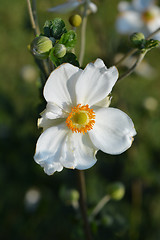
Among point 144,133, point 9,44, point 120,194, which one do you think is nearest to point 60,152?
point 120,194

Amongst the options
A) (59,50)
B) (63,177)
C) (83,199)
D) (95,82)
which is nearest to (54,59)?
(59,50)

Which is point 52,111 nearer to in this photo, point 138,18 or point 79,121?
point 79,121

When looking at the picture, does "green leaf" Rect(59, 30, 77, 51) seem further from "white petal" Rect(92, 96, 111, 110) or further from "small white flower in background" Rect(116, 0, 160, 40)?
"small white flower in background" Rect(116, 0, 160, 40)

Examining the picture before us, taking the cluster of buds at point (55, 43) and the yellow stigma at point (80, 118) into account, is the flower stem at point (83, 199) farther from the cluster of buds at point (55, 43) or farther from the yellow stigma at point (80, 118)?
the cluster of buds at point (55, 43)

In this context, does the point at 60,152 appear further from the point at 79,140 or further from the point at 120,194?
the point at 120,194

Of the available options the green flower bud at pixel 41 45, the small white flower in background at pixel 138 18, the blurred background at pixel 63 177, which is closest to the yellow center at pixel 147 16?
the small white flower in background at pixel 138 18

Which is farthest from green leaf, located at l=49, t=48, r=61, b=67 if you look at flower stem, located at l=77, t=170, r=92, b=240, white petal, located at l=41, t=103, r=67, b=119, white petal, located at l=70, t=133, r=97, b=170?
flower stem, located at l=77, t=170, r=92, b=240
